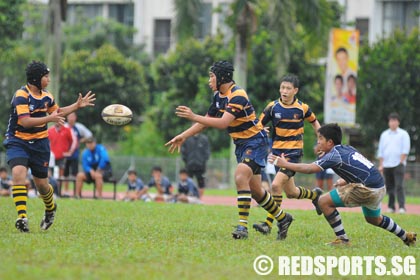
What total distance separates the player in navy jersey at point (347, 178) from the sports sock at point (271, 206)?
1030 millimetres

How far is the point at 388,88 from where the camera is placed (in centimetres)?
4069

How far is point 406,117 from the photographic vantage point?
132 feet

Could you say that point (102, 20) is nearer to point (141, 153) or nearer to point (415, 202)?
point (141, 153)

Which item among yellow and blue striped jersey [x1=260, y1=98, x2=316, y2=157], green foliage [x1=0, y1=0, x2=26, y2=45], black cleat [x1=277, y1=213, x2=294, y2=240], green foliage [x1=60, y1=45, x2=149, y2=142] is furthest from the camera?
green foliage [x1=60, y1=45, x2=149, y2=142]

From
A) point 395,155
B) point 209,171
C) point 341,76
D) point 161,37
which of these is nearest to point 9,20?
point 209,171

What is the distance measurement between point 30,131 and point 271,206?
3.46m

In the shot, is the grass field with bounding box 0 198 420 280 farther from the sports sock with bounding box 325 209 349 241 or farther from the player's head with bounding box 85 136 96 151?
the player's head with bounding box 85 136 96 151

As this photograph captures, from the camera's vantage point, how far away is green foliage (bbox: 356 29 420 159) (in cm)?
4044

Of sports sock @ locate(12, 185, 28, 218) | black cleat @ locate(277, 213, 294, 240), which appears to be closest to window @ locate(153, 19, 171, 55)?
sports sock @ locate(12, 185, 28, 218)

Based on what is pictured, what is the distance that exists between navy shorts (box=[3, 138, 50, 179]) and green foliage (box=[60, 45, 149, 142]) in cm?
3336

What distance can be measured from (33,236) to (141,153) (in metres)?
37.7

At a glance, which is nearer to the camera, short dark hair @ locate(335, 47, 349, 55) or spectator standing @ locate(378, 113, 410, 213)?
spectator standing @ locate(378, 113, 410, 213)

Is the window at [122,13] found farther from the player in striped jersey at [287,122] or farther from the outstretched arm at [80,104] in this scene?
the outstretched arm at [80,104]

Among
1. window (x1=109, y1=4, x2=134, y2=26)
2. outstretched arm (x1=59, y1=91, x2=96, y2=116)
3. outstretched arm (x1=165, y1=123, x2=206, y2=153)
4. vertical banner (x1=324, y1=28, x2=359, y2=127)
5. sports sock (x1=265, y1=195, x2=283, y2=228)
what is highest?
window (x1=109, y1=4, x2=134, y2=26)
